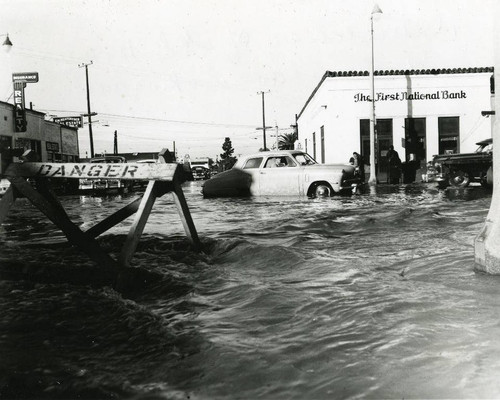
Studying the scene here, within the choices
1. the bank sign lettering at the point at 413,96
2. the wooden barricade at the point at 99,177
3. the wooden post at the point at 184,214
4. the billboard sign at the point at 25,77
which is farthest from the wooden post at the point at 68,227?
the billboard sign at the point at 25,77

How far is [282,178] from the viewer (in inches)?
595

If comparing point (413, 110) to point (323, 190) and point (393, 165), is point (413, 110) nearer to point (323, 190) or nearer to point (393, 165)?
point (393, 165)

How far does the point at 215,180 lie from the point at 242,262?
10450 millimetres

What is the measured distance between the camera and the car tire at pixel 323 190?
48.1 feet

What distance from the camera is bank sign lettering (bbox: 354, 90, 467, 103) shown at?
87.8 ft

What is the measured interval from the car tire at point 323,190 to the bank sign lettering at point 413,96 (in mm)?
13235

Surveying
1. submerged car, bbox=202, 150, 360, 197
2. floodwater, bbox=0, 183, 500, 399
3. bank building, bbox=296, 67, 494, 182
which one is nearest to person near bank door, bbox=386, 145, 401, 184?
bank building, bbox=296, 67, 494, 182

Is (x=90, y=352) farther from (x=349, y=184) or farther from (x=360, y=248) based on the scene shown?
(x=349, y=184)

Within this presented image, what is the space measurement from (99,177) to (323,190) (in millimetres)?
10481

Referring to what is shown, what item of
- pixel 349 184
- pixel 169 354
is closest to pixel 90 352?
pixel 169 354

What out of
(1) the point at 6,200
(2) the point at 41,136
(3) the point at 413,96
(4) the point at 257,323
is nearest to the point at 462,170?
(3) the point at 413,96

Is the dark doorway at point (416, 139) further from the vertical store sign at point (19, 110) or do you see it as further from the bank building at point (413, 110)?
the vertical store sign at point (19, 110)

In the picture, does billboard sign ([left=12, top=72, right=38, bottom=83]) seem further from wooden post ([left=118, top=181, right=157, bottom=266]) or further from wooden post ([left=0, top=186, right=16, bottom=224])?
wooden post ([left=118, top=181, right=157, bottom=266])

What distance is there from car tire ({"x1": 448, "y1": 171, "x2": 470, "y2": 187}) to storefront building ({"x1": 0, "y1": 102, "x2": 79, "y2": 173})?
815 inches
